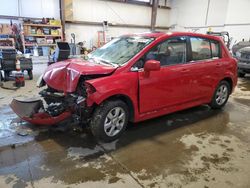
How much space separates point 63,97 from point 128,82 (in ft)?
3.04

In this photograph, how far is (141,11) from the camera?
13188 mm

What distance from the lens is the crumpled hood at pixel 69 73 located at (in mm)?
2764

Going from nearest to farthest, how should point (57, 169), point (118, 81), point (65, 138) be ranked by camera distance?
point (57, 169), point (118, 81), point (65, 138)

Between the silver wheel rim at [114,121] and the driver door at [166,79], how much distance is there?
1.04 feet

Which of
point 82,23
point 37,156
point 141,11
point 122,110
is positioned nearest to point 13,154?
point 37,156

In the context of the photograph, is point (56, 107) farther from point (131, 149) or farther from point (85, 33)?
point (85, 33)

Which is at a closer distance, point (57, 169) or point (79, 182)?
point (79, 182)

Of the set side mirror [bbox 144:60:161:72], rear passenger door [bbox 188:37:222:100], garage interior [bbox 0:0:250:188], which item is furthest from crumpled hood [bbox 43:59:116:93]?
rear passenger door [bbox 188:37:222:100]

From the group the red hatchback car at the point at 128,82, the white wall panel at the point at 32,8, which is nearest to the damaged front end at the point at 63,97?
the red hatchback car at the point at 128,82

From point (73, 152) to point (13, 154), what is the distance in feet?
2.32

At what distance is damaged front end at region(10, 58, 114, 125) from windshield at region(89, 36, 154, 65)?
14.6 inches

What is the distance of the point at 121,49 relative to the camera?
343cm

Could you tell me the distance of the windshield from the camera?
316 cm

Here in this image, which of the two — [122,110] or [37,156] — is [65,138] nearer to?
[37,156]
